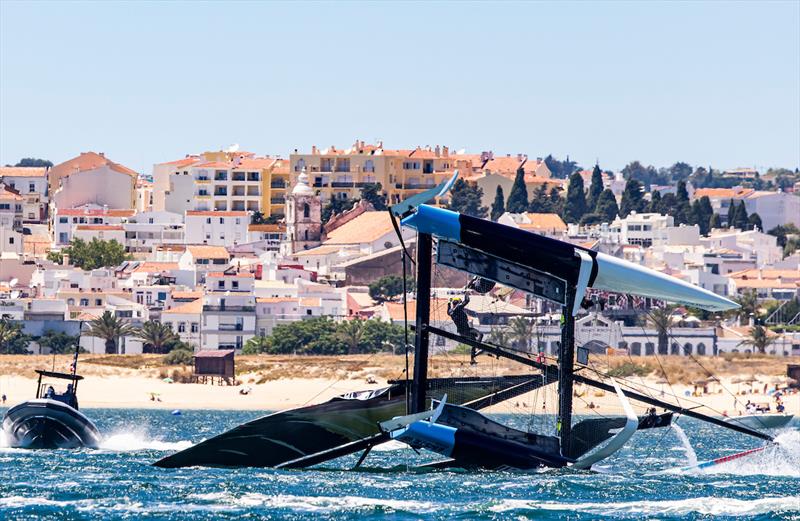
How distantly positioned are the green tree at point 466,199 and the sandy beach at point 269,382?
265ft

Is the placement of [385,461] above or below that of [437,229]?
below

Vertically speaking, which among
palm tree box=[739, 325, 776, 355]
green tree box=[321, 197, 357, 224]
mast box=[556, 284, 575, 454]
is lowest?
palm tree box=[739, 325, 776, 355]

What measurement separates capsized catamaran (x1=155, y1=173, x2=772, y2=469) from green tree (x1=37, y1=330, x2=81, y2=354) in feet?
227

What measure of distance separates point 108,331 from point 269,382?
15.2 metres

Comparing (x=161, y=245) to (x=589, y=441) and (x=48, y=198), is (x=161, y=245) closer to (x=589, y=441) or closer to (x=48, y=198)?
(x=48, y=198)

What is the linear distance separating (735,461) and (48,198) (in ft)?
505

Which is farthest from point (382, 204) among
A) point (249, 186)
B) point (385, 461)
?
point (385, 461)

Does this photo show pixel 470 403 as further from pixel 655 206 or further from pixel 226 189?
pixel 655 206

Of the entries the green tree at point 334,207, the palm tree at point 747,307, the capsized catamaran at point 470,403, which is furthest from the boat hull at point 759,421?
the green tree at point 334,207

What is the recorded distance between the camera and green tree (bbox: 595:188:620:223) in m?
191

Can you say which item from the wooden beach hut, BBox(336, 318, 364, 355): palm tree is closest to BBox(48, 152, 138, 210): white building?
BBox(336, 318, 364, 355): palm tree

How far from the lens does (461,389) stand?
1768 inches

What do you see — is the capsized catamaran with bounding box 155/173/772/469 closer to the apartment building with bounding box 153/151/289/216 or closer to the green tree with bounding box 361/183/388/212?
the green tree with bounding box 361/183/388/212

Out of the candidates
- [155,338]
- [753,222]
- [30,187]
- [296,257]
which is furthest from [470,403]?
[753,222]
